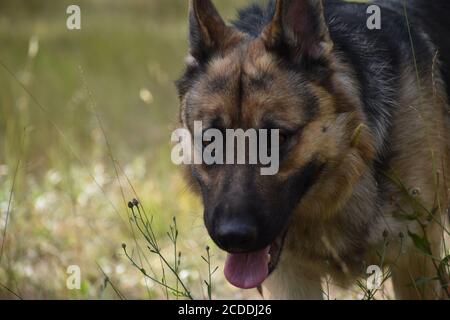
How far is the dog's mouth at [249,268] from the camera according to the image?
3.90 meters

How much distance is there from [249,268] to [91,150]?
5228mm

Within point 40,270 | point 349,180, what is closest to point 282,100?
point 349,180

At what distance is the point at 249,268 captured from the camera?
3.93m

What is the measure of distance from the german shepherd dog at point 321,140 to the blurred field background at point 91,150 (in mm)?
651

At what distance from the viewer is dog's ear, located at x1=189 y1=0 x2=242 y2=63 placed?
417cm

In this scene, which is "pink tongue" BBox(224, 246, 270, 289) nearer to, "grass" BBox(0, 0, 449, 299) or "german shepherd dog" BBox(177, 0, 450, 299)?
"german shepherd dog" BBox(177, 0, 450, 299)

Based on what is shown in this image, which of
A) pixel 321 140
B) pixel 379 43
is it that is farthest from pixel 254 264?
pixel 379 43

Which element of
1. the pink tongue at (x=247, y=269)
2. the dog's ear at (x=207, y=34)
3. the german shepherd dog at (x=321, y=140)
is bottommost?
the pink tongue at (x=247, y=269)

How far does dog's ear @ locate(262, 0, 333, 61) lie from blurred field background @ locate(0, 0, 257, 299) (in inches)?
35.6

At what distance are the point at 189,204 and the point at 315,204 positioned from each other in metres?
3.06

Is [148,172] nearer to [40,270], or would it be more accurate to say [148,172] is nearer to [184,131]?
[40,270]

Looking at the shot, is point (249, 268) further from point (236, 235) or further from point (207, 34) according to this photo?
point (207, 34)

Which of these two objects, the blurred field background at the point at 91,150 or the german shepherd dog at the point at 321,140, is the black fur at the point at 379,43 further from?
the blurred field background at the point at 91,150


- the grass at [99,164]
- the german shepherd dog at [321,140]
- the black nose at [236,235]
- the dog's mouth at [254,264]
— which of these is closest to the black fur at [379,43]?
the german shepherd dog at [321,140]
